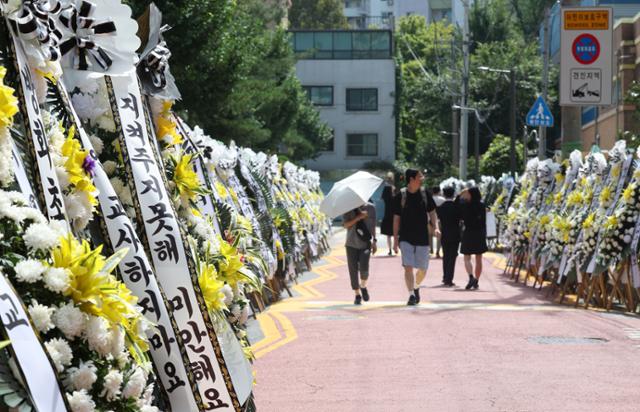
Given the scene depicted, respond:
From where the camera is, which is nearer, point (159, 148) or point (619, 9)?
point (159, 148)

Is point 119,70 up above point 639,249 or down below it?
above

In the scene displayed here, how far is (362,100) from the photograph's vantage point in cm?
7294

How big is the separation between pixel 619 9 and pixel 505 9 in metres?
29.7

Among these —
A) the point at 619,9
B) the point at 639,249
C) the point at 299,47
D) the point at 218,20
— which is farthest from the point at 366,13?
the point at 639,249

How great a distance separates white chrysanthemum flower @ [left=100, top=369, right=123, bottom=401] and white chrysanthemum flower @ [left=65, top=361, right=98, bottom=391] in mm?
62

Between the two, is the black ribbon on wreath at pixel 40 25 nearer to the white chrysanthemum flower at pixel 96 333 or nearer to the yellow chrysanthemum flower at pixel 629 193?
the white chrysanthemum flower at pixel 96 333

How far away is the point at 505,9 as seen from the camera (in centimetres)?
7938

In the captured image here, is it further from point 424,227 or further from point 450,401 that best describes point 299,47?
point 450,401

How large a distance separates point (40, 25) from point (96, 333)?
4.95 ft

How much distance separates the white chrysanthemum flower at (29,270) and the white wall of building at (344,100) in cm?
6767

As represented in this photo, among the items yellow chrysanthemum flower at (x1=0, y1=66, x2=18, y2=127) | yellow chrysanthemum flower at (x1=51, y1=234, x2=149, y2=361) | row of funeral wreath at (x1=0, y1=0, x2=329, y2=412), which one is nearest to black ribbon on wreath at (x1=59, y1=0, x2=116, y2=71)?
row of funeral wreath at (x1=0, y1=0, x2=329, y2=412)

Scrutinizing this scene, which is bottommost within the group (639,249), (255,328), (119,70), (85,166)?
(255,328)

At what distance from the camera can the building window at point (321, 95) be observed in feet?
238

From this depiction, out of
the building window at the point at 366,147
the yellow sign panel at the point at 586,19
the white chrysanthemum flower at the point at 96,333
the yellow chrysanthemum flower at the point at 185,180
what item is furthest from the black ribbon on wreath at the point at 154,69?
the building window at the point at 366,147
